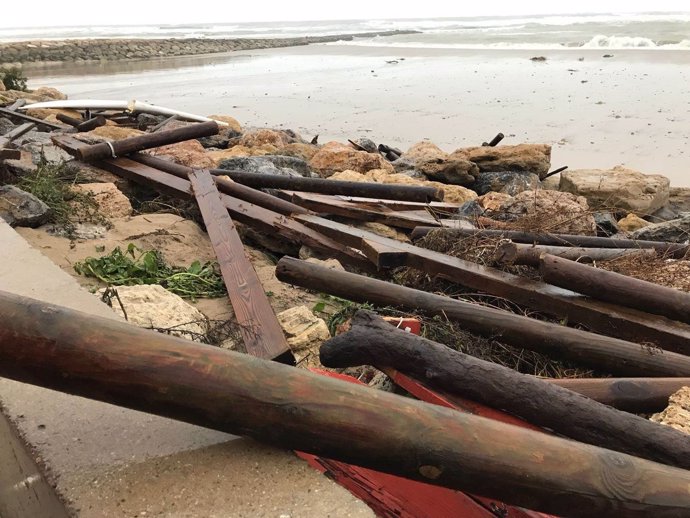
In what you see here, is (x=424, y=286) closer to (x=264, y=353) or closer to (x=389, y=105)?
(x=264, y=353)

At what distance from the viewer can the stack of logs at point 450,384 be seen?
5.62 ft

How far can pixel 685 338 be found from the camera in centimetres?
350

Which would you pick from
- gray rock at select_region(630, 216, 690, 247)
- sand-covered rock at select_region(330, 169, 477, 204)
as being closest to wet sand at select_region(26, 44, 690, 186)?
sand-covered rock at select_region(330, 169, 477, 204)

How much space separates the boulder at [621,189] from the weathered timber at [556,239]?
2.67m

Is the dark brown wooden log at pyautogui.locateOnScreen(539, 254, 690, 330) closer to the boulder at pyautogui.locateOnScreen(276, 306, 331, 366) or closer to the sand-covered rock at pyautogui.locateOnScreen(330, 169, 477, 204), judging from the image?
the boulder at pyautogui.locateOnScreen(276, 306, 331, 366)

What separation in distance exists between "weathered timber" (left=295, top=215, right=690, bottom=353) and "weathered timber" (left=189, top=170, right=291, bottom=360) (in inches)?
42.9

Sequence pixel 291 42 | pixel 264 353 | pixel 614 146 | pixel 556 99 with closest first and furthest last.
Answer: pixel 264 353 → pixel 614 146 → pixel 556 99 → pixel 291 42

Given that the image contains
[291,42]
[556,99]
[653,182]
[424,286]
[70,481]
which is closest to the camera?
[70,481]

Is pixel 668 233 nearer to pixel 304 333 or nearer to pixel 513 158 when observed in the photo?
pixel 513 158

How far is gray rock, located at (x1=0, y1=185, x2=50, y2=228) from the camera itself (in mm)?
4941

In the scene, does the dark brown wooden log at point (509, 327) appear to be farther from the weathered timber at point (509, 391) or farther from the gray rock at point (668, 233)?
the gray rock at point (668, 233)

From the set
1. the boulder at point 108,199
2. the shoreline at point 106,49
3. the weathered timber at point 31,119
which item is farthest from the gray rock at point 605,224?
the shoreline at point 106,49

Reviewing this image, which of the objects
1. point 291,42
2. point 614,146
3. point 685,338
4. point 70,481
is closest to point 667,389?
point 685,338

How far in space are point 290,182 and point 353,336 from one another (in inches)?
168
